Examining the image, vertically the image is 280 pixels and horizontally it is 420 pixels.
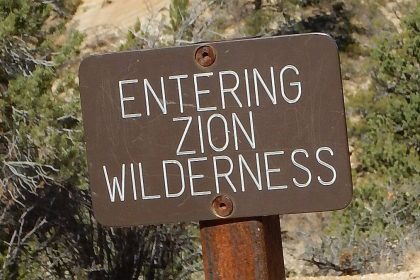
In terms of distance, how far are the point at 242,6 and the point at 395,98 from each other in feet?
28.5

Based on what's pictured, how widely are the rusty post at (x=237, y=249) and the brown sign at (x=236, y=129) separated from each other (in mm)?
49

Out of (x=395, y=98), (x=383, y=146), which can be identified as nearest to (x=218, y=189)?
(x=383, y=146)

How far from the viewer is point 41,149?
7465 millimetres

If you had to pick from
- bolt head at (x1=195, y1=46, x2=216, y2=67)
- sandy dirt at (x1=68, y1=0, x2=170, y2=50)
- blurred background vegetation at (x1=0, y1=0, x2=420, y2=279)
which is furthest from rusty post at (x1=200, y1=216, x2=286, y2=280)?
sandy dirt at (x1=68, y1=0, x2=170, y2=50)

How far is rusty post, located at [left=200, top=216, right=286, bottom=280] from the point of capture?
238 centimetres

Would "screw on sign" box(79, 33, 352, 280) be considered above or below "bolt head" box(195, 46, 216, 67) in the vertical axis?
below

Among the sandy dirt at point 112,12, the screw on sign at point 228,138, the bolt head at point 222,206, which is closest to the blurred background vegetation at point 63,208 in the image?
the screw on sign at point 228,138

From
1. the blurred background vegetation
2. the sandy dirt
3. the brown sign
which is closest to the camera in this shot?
the brown sign

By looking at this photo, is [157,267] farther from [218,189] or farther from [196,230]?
[218,189]

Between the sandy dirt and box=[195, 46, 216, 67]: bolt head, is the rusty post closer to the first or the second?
box=[195, 46, 216, 67]: bolt head

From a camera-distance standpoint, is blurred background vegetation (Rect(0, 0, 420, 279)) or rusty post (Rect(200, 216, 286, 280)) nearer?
rusty post (Rect(200, 216, 286, 280))

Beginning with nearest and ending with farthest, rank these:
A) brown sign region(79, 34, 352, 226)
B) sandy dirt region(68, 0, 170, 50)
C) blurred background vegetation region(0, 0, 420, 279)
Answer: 1. brown sign region(79, 34, 352, 226)
2. blurred background vegetation region(0, 0, 420, 279)
3. sandy dirt region(68, 0, 170, 50)

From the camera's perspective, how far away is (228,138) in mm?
2330

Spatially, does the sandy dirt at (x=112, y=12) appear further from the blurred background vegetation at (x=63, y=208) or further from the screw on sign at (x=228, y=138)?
the screw on sign at (x=228, y=138)
